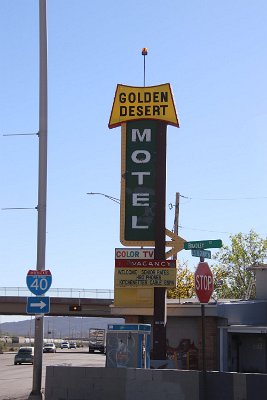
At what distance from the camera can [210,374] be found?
50.2 ft

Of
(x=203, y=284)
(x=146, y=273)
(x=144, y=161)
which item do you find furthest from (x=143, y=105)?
(x=203, y=284)

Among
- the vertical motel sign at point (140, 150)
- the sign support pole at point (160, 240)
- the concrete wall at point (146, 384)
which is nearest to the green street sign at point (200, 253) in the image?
the concrete wall at point (146, 384)

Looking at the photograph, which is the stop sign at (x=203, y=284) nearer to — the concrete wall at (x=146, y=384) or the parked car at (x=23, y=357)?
the concrete wall at (x=146, y=384)

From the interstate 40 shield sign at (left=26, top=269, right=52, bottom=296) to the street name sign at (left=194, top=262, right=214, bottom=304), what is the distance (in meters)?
5.15

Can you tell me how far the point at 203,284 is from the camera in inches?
551

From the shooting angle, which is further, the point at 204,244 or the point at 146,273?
the point at 146,273

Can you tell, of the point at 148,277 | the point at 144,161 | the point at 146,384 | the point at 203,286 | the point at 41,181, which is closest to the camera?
the point at 203,286

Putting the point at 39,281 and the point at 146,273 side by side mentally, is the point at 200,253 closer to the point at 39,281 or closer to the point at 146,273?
the point at 39,281

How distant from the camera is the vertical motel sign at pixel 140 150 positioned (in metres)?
23.1

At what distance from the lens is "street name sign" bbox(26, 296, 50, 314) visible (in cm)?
1786

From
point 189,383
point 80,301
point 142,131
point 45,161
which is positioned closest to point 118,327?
point 189,383

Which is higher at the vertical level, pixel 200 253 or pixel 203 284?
pixel 200 253

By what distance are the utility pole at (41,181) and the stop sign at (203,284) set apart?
18.1 ft

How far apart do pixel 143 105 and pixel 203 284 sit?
1107 centimetres
